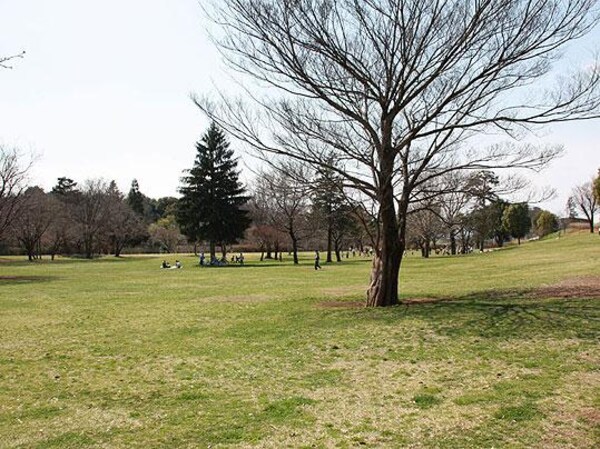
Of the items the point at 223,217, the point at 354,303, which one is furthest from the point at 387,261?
the point at 223,217

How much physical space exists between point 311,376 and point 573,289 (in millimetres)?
10527

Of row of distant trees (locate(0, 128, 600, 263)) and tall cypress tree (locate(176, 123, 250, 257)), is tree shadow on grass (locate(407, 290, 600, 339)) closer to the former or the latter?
row of distant trees (locate(0, 128, 600, 263))

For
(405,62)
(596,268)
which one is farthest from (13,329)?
(596,268)

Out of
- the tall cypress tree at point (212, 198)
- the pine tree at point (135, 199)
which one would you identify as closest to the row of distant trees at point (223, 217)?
the tall cypress tree at point (212, 198)

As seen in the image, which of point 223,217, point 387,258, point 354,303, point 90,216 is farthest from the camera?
point 90,216

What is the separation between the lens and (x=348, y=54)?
12641 mm

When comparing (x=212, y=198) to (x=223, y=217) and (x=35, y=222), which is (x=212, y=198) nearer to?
(x=223, y=217)

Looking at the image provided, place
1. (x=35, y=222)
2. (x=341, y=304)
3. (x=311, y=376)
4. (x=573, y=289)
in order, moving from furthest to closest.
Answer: (x=35, y=222)
(x=341, y=304)
(x=573, y=289)
(x=311, y=376)

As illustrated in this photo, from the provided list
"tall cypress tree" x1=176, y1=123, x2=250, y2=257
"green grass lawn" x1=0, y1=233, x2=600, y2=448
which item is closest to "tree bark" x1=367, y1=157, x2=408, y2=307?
"green grass lawn" x1=0, y1=233, x2=600, y2=448

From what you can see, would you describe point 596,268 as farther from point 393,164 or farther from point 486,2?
point 486,2

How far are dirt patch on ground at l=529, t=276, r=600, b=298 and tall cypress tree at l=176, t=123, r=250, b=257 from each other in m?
32.3

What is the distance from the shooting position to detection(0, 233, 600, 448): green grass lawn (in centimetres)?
503

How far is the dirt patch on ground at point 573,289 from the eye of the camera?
1335cm

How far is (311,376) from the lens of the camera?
7.28 meters
